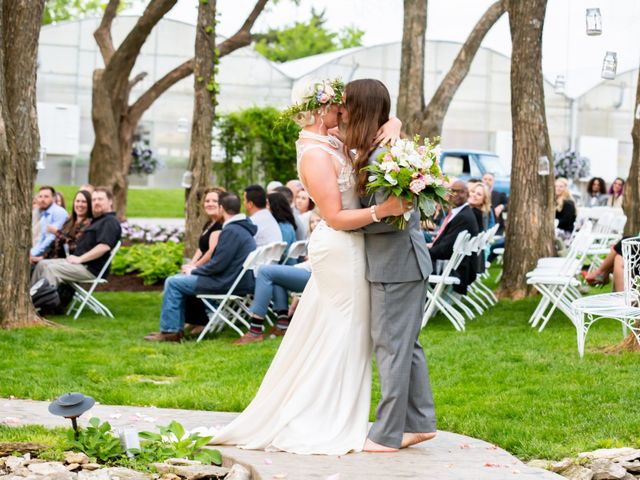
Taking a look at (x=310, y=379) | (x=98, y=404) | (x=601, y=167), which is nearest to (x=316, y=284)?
(x=310, y=379)

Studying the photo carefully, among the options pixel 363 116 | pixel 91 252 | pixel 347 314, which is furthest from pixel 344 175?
pixel 91 252

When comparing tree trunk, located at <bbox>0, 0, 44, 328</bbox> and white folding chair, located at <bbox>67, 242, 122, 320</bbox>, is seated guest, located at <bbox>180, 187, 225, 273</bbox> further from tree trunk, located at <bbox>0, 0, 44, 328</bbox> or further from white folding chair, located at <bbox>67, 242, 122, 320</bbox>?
tree trunk, located at <bbox>0, 0, 44, 328</bbox>

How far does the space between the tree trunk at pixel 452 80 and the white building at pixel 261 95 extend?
13.8 meters

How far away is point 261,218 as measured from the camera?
1182cm

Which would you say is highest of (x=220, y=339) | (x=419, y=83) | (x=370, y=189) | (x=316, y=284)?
(x=419, y=83)

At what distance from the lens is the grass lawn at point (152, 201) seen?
27422mm

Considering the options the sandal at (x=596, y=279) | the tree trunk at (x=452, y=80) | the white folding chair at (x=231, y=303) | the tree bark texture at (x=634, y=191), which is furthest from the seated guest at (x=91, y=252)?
the tree trunk at (x=452, y=80)

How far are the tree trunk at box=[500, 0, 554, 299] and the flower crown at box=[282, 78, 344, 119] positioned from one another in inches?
301

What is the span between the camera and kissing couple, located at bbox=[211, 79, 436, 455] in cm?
565

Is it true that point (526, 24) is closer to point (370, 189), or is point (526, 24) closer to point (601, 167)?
point (370, 189)

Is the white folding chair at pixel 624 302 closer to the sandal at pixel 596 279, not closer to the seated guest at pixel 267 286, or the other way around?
the sandal at pixel 596 279

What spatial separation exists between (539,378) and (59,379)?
11.1ft

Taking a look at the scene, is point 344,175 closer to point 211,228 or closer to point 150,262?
point 211,228

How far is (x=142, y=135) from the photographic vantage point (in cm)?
3259
